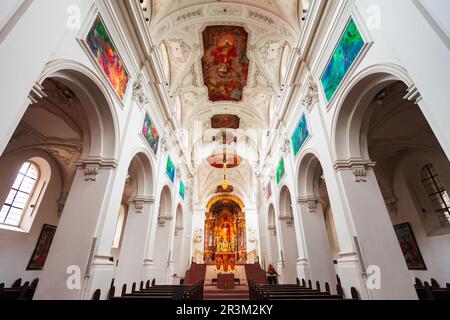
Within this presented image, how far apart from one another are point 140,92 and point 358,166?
21.5ft

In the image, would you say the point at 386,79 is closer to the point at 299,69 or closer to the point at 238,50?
the point at 299,69

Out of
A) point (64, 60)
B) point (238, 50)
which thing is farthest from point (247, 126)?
point (64, 60)

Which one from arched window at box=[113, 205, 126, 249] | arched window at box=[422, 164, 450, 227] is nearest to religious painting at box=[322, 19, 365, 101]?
arched window at box=[422, 164, 450, 227]

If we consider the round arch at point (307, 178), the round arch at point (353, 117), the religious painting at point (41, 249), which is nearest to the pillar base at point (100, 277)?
the round arch at point (353, 117)

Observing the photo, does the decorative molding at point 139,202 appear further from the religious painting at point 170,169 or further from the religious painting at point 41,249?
the religious painting at point 41,249

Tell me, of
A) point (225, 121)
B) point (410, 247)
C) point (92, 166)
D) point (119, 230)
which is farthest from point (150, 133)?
point (410, 247)

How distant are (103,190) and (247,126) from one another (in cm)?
1243

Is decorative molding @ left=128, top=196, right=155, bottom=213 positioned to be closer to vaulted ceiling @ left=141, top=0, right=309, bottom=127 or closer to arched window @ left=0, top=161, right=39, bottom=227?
vaulted ceiling @ left=141, top=0, right=309, bottom=127

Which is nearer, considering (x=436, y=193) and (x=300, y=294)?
(x=300, y=294)

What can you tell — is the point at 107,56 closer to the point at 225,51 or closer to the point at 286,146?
the point at 225,51

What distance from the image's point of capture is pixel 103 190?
4.84 m

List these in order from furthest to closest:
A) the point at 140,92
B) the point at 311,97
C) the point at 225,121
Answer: the point at 225,121, the point at 140,92, the point at 311,97

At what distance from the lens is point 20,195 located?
376 inches
